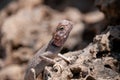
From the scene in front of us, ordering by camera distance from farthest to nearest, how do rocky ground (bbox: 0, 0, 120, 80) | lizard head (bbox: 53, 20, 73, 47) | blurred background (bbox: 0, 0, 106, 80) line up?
blurred background (bbox: 0, 0, 106, 80) → lizard head (bbox: 53, 20, 73, 47) → rocky ground (bbox: 0, 0, 120, 80)

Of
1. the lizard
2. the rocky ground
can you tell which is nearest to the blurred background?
the rocky ground

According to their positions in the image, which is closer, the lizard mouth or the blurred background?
the lizard mouth

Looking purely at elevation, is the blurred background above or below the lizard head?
above

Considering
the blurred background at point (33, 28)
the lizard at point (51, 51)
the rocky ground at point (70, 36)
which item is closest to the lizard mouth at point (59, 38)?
the lizard at point (51, 51)

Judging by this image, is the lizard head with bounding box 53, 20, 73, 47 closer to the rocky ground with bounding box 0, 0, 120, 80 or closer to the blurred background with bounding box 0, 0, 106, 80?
the rocky ground with bounding box 0, 0, 120, 80

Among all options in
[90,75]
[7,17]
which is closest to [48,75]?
[90,75]

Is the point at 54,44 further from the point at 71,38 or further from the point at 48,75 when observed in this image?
the point at 71,38

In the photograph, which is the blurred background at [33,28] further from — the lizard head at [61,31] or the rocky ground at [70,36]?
the lizard head at [61,31]

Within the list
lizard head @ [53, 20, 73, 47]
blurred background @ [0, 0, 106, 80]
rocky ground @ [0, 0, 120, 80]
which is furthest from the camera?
blurred background @ [0, 0, 106, 80]

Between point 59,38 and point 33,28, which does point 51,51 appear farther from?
point 33,28
